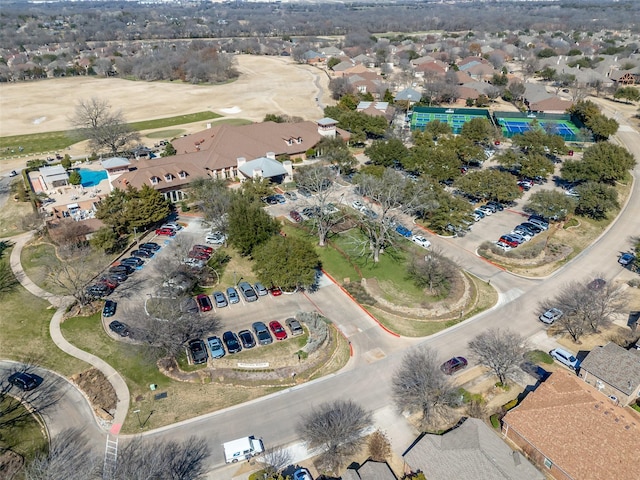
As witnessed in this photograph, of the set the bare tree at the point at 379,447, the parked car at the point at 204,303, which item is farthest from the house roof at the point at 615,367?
the parked car at the point at 204,303

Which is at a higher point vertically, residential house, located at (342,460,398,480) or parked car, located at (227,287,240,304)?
residential house, located at (342,460,398,480)

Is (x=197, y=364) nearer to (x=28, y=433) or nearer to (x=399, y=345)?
(x=28, y=433)

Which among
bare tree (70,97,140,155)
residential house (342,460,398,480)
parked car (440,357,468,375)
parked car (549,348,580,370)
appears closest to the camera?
residential house (342,460,398,480)

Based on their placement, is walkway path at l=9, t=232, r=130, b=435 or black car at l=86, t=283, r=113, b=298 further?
black car at l=86, t=283, r=113, b=298

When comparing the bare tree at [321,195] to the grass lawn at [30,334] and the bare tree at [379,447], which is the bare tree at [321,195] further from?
the grass lawn at [30,334]

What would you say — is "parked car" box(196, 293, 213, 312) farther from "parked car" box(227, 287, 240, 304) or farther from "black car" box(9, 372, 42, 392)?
"black car" box(9, 372, 42, 392)

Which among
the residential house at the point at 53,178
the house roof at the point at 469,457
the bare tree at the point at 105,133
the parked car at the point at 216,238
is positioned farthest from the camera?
the bare tree at the point at 105,133

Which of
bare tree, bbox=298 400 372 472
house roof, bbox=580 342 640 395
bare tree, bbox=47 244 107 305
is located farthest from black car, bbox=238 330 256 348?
house roof, bbox=580 342 640 395
